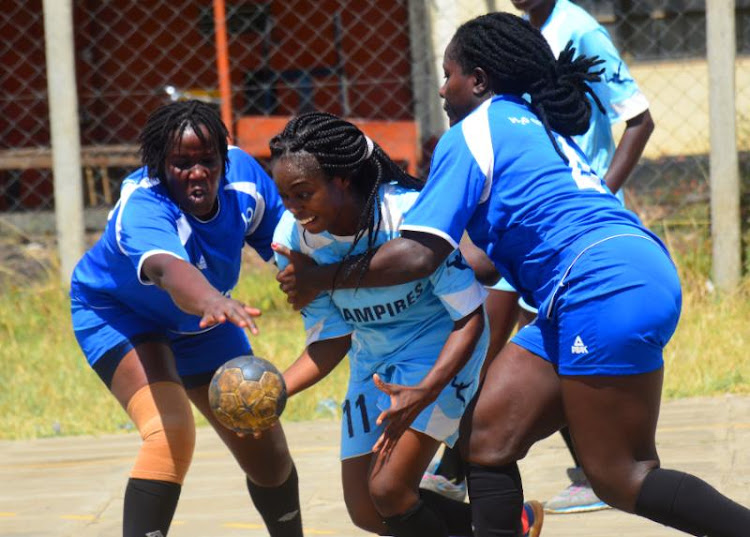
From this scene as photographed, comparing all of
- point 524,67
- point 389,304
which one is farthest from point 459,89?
point 389,304

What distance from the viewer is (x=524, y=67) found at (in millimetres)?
3590

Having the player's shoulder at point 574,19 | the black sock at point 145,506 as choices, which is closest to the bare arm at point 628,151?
the player's shoulder at point 574,19

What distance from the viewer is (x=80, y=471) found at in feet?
18.9

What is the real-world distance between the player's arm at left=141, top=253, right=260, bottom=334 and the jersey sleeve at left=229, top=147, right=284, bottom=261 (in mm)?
568

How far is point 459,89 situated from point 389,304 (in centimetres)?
67

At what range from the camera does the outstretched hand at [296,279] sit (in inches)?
141

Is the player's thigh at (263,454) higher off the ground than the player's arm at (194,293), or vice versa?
the player's arm at (194,293)

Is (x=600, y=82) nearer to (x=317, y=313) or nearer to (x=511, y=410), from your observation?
(x=317, y=313)

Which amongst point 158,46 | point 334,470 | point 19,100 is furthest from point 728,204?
point 19,100

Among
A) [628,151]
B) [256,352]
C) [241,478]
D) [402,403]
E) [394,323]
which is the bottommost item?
[256,352]

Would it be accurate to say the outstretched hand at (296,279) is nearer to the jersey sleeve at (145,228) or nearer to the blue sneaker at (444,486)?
the jersey sleeve at (145,228)

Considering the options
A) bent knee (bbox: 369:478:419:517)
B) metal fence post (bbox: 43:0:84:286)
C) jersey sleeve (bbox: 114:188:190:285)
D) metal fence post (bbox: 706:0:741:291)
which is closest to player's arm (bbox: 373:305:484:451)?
bent knee (bbox: 369:478:419:517)

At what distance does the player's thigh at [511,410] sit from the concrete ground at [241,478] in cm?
110

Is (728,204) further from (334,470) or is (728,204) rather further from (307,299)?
(307,299)
